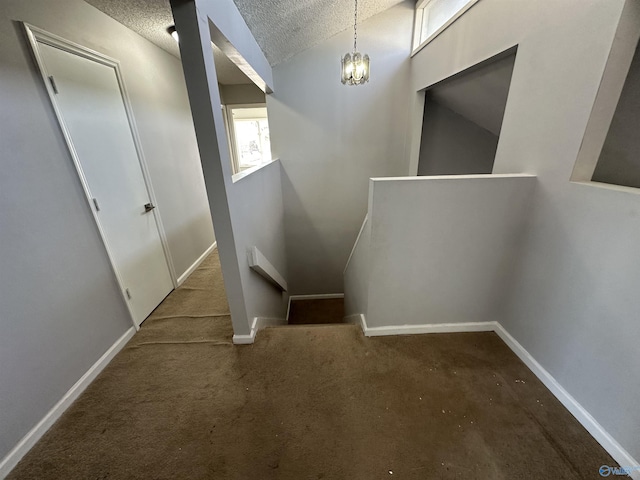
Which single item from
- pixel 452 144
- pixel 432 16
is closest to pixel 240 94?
pixel 432 16

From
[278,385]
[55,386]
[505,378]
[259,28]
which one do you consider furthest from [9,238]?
[505,378]

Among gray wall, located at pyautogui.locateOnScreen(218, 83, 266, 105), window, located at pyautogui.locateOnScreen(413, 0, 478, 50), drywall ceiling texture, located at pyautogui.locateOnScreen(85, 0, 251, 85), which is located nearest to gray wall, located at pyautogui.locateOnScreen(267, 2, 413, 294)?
window, located at pyautogui.locateOnScreen(413, 0, 478, 50)

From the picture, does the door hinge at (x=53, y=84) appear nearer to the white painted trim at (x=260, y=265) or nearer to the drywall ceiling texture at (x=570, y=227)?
the white painted trim at (x=260, y=265)

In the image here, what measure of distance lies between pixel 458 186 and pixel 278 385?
1.69 m

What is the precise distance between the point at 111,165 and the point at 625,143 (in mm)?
3375

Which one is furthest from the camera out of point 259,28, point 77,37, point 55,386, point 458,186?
point 259,28

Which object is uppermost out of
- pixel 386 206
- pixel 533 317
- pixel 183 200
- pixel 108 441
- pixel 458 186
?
pixel 458 186

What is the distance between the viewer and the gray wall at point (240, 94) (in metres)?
4.45

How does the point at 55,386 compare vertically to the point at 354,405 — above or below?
above

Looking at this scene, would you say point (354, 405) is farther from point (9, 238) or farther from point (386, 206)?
point (9, 238)

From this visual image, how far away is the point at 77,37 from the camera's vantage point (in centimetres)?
169

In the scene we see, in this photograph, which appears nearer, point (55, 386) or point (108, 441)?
point (108, 441)

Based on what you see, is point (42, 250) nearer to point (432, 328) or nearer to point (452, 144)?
point (432, 328)

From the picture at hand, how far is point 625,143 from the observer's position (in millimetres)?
1351
